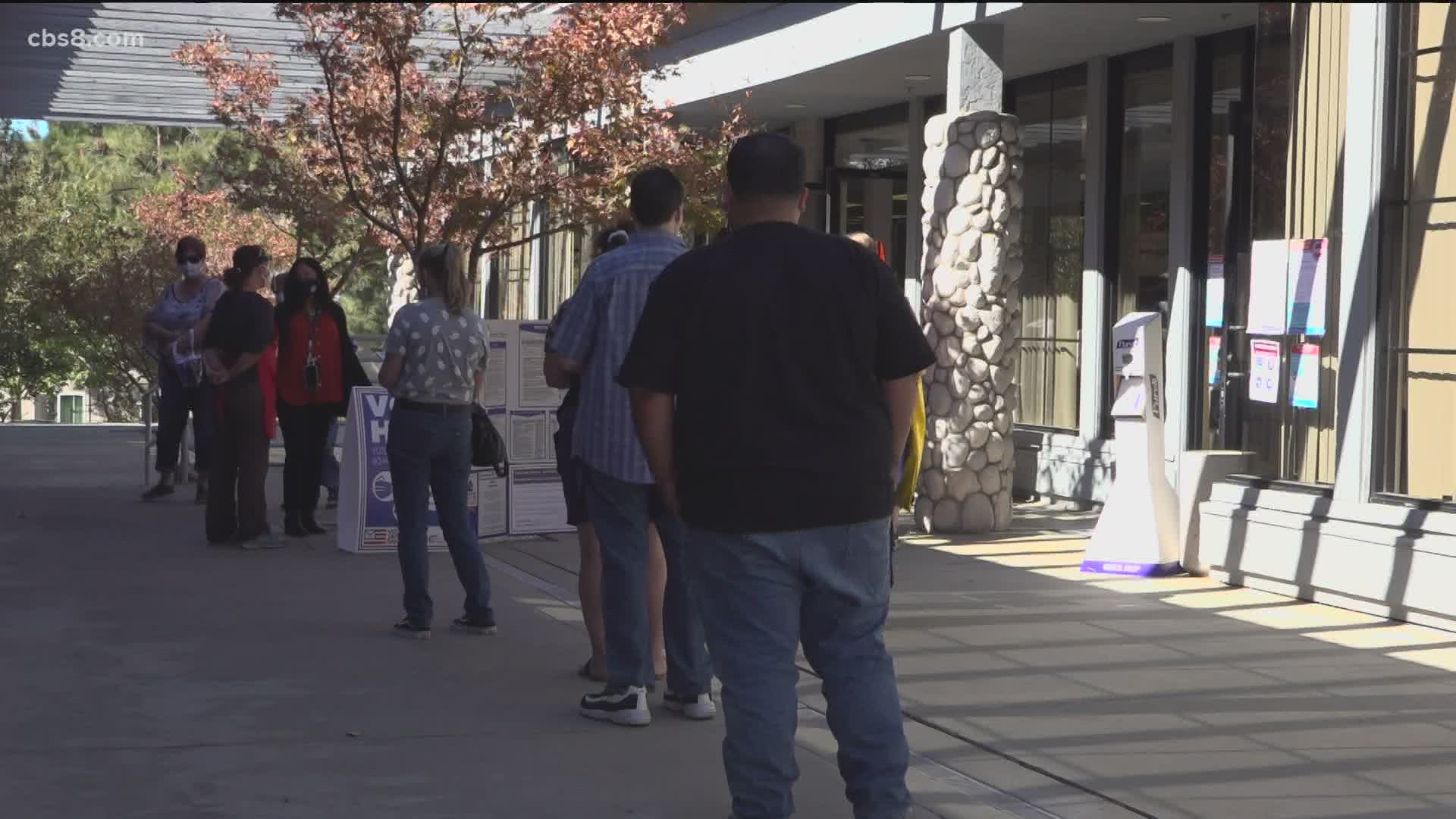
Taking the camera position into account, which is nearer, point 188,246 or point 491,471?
point 491,471

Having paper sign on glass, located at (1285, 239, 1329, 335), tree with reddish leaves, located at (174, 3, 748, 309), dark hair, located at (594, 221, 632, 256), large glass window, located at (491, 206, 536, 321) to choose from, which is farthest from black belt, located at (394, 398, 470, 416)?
large glass window, located at (491, 206, 536, 321)

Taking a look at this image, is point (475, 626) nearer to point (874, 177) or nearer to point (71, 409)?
point (874, 177)

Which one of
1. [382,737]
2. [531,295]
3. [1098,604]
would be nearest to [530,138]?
[1098,604]

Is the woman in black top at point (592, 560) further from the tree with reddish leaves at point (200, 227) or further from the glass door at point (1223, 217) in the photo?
the tree with reddish leaves at point (200, 227)

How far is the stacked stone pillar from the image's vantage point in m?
14.0

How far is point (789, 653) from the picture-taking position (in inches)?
202

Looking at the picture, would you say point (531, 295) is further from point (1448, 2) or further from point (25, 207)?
point (1448, 2)

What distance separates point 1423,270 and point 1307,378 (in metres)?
0.95

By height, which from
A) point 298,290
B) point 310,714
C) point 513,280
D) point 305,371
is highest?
point 513,280

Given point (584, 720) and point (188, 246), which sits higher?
point (188, 246)

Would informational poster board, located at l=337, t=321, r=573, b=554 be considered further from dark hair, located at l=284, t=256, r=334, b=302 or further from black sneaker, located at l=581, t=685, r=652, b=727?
black sneaker, located at l=581, t=685, r=652, b=727

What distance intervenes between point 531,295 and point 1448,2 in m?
19.4

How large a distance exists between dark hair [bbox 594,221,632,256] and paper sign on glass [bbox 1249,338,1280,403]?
4624 mm

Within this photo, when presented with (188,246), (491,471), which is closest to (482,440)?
(491,471)
